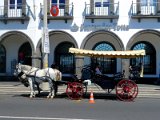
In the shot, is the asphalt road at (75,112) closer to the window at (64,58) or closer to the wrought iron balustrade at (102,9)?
the wrought iron balustrade at (102,9)

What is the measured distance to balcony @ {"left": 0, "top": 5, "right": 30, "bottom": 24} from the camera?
33.8m

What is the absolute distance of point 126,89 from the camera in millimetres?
18781

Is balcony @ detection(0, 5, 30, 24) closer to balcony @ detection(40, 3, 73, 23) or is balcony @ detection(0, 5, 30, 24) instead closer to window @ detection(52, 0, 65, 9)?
balcony @ detection(40, 3, 73, 23)

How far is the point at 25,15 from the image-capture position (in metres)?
33.7

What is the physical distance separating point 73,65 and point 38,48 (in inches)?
148

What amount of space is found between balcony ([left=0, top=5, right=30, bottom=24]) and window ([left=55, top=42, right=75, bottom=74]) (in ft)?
14.4

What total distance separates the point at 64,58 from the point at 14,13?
19.7 ft

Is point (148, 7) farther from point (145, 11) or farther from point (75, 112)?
point (75, 112)

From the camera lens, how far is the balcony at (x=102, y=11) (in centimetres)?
3259

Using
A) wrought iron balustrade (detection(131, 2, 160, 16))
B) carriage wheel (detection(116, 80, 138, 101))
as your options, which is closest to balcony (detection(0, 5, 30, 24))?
wrought iron balustrade (detection(131, 2, 160, 16))

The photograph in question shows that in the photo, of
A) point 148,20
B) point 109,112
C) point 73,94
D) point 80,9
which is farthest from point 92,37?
point 109,112

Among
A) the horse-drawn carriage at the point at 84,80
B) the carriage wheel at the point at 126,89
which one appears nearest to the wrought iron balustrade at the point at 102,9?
the horse-drawn carriage at the point at 84,80

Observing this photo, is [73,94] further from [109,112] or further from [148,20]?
[148,20]

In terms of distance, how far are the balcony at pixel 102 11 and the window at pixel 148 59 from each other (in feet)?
13.2
